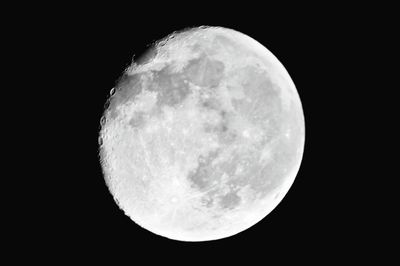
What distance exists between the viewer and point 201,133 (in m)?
4.54

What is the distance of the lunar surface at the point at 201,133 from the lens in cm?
457

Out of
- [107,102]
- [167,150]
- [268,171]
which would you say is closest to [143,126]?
[167,150]

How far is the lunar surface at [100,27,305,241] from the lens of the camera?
180 inches


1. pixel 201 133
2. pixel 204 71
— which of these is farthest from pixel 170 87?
pixel 201 133

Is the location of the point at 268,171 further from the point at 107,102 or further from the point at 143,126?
the point at 107,102

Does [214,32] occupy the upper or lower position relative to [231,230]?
upper

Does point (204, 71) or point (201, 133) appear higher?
point (204, 71)

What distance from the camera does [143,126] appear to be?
4.66 meters

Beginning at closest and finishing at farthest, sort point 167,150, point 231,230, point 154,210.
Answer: point 167,150
point 154,210
point 231,230

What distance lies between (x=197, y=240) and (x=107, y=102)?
A: 6.68 ft

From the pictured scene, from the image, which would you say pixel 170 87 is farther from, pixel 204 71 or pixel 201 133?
pixel 201 133

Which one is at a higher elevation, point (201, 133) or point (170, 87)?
point (170, 87)

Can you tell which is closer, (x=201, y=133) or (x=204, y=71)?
(x=201, y=133)

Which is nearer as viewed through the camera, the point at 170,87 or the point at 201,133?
the point at 201,133
